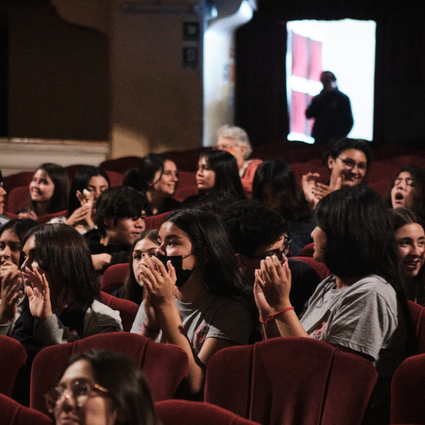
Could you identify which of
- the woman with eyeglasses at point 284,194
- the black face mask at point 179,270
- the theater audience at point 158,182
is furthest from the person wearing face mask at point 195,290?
the theater audience at point 158,182

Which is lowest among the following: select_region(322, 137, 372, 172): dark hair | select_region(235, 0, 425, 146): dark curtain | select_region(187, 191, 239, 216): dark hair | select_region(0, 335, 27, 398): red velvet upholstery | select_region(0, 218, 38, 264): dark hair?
select_region(0, 335, 27, 398): red velvet upholstery

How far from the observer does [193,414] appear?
1.43 meters

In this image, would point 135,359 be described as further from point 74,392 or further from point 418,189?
point 418,189

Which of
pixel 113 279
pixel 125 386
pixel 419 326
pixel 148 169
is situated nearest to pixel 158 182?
pixel 148 169

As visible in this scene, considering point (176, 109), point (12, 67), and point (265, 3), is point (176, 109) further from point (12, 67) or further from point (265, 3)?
point (12, 67)

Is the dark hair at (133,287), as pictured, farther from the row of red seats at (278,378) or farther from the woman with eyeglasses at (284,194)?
the woman with eyeglasses at (284,194)

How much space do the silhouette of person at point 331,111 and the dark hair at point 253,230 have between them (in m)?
5.83

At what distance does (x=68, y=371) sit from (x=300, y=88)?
9221 millimetres

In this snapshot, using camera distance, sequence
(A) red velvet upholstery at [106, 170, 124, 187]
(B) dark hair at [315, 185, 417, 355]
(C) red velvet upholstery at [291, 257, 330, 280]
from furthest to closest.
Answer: (A) red velvet upholstery at [106, 170, 124, 187] → (C) red velvet upholstery at [291, 257, 330, 280] → (B) dark hair at [315, 185, 417, 355]

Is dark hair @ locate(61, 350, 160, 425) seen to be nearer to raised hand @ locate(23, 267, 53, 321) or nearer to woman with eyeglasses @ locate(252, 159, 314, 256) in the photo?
raised hand @ locate(23, 267, 53, 321)

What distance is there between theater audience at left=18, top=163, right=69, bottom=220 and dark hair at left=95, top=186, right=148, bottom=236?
1.20m

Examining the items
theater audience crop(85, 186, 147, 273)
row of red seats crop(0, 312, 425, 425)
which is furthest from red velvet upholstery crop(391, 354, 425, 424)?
theater audience crop(85, 186, 147, 273)

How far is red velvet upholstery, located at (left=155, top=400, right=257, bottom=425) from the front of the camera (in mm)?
1395

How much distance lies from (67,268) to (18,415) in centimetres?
67
